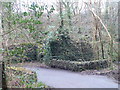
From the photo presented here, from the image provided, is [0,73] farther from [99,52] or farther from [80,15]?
[80,15]

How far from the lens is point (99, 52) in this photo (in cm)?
1115

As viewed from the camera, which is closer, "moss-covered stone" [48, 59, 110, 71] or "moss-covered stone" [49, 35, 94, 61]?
"moss-covered stone" [48, 59, 110, 71]

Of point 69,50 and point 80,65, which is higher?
point 69,50

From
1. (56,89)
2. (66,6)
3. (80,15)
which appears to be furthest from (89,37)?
(56,89)

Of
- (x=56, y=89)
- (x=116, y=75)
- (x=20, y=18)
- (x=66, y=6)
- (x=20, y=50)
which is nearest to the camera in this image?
(x=20, y=18)

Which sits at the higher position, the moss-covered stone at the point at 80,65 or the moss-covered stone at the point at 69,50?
the moss-covered stone at the point at 69,50

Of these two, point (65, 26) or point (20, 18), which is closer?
point (20, 18)

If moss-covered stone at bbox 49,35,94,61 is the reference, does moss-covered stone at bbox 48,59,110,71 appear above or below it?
below

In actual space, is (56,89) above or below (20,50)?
below

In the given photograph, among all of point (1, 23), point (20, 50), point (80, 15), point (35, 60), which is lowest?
point (35, 60)

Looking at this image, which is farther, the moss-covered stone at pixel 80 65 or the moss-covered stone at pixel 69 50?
the moss-covered stone at pixel 69 50

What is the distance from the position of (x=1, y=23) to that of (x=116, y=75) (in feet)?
18.9

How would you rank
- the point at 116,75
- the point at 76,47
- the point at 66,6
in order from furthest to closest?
the point at 66,6 < the point at 76,47 < the point at 116,75

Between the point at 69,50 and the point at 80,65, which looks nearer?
the point at 80,65
